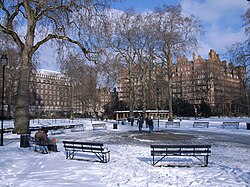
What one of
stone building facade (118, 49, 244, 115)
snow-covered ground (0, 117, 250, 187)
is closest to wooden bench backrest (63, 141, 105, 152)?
snow-covered ground (0, 117, 250, 187)

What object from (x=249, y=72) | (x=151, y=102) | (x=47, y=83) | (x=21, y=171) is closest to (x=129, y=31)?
(x=249, y=72)

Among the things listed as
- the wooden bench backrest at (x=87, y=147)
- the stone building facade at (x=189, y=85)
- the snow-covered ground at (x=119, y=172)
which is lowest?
the snow-covered ground at (x=119, y=172)

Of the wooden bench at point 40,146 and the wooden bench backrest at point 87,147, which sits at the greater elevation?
the wooden bench backrest at point 87,147

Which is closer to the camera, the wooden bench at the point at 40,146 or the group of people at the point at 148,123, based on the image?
the wooden bench at the point at 40,146

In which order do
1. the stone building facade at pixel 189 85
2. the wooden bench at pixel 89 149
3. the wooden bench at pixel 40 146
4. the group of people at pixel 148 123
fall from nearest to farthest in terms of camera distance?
the wooden bench at pixel 89 149 → the wooden bench at pixel 40 146 → the group of people at pixel 148 123 → the stone building facade at pixel 189 85

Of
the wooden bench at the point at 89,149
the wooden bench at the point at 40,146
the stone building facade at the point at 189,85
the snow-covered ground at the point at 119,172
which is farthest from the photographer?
the stone building facade at the point at 189,85

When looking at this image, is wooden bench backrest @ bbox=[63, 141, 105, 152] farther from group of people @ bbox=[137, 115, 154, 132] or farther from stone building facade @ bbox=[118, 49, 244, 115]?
stone building facade @ bbox=[118, 49, 244, 115]

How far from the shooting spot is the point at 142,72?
4103 cm

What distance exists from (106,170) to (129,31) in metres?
32.9

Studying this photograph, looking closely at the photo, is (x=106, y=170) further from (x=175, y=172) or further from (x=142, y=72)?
(x=142, y=72)

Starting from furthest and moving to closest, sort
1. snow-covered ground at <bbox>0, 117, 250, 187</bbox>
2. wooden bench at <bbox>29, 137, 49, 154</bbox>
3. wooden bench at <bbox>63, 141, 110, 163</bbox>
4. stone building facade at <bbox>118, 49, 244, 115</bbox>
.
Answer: stone building facade at <bbox>118, 49, 244, 115</bbox> → wooden bench at <bbox>29, 137, 49, 154</bbox> → wooden bench at <bbox>63, 141, 110, 163</bbox> → snow-covered ground at <bbox>0, 117, 250, 187</bbox>

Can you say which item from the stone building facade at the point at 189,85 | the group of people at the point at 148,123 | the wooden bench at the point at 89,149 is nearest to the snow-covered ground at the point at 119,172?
the wooden bench at the point at 89,149

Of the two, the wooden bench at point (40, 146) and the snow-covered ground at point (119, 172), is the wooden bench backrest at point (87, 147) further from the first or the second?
the wooden bench at point (40, 146)

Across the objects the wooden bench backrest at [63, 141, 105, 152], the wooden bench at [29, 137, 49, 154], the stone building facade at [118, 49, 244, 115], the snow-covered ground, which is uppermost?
the stone building facade at [118, 49, 244, 115]
